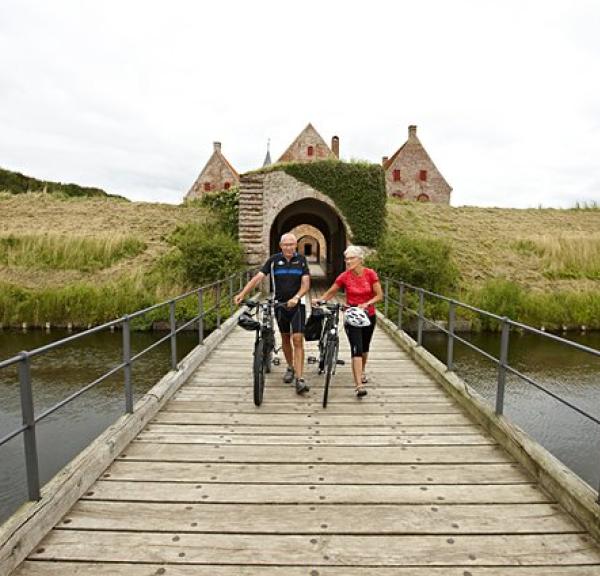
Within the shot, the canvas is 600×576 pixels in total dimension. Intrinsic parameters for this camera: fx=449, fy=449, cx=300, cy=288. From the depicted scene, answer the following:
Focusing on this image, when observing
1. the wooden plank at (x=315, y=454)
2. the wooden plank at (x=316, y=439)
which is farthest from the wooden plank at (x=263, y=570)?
the wooden plank at (x=316, y=439)

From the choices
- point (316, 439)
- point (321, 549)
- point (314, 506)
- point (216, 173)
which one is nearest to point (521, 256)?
→ point (316, 439)

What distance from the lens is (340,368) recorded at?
635cm

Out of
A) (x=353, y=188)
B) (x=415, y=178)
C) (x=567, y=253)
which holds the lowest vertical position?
(x=567, y=253)

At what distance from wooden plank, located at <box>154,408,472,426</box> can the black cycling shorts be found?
92 centimetres

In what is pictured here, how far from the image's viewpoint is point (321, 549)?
2.46m

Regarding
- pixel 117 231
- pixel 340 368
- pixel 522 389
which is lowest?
pixel 522 389

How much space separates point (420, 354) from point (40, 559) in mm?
5226

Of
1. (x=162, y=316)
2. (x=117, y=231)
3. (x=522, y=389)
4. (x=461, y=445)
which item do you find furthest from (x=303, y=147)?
(x=461, y=445)

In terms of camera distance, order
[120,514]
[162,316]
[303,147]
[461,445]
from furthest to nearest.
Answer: [303,147] → [162,316] → [461,445] → [120,514]

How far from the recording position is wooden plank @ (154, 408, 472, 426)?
4.31 m

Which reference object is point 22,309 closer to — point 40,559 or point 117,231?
point 117,231

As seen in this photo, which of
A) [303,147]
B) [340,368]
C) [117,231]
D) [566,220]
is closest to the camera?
[340,368]

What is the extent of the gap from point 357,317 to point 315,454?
1.52 metres

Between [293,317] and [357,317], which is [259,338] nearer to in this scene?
[293,317]
